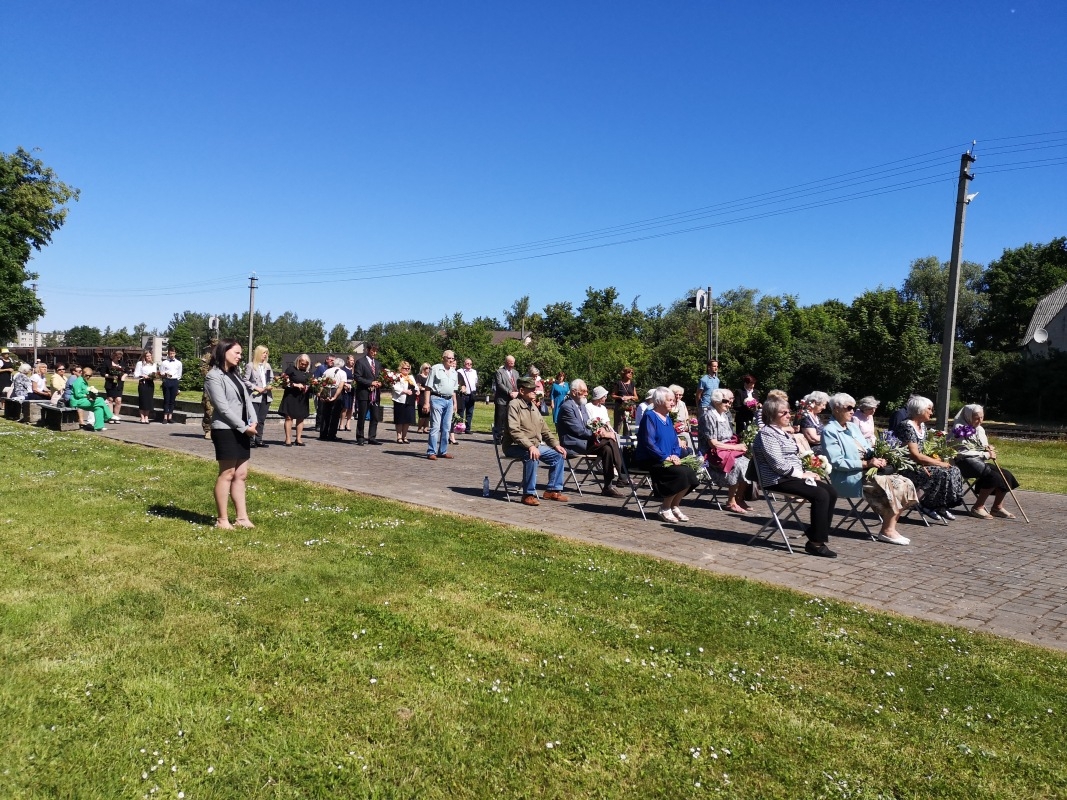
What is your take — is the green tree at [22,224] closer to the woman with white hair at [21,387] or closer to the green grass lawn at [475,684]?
the woman with white hair at [21,387]

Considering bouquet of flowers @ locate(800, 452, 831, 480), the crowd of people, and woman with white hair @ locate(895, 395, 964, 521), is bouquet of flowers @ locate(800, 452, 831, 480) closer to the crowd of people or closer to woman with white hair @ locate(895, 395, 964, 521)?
the crowd of people

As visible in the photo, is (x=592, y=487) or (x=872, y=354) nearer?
(x=592, y=487)

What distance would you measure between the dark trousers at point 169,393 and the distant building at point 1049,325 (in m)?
52.7

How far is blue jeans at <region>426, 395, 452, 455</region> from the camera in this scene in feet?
46.5

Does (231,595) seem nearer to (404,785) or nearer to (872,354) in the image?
(404,785)

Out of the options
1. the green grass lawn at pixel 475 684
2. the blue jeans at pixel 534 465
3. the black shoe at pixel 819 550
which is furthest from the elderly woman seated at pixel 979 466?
the green grass lawn at pixel 475 684

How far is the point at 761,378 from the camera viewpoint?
46281 mm

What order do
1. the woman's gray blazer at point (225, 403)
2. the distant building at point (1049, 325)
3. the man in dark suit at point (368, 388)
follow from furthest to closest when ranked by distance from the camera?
the distant building at point (1049, 325)
the man in dark suit at point (368, 388)
the woman's gray blazer at point (225, 403)

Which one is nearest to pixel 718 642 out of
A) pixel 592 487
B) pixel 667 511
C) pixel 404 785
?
pixel 404 785

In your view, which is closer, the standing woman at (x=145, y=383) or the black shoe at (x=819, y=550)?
the black shoe at (x=819, y=550)

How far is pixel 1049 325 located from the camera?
53375 mm

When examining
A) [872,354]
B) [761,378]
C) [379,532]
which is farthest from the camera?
[761,378]

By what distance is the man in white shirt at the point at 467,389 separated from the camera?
57.7 ft

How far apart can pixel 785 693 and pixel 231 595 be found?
11.6 ft
